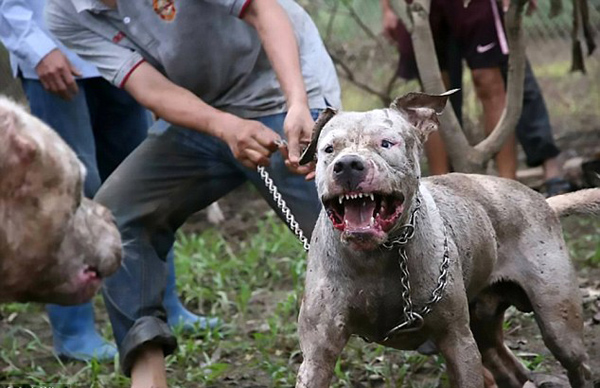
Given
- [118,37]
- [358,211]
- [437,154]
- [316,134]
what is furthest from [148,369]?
[437,154]

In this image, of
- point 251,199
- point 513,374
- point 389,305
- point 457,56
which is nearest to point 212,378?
point 513,374

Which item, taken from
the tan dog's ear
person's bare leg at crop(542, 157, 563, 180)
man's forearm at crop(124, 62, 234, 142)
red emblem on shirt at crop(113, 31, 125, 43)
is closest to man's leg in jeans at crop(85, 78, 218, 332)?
red emblem on shirt at crop(113, 31, 125, 43)

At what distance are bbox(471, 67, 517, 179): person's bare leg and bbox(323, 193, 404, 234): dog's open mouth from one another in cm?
395

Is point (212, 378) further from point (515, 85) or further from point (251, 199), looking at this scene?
point (251, 199)

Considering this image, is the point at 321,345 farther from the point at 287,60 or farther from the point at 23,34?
the point at 23,34

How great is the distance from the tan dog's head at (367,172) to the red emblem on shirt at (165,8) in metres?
1.25

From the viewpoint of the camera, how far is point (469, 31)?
7828 millimetres

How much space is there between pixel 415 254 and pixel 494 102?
3853mm

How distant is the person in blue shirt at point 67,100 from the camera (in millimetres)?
6137

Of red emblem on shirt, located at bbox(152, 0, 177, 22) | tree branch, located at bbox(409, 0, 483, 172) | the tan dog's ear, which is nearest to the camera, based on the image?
the tan dog's ear

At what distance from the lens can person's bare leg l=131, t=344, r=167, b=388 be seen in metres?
5.08

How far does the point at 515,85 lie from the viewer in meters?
5.72

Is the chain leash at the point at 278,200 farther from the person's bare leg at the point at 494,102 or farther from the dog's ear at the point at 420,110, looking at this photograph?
the person's bare leg at the point at 494,102

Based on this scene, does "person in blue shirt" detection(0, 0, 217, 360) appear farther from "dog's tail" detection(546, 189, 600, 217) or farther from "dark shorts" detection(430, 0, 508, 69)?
"dark shorts" detection(430, 0, 508, 69)
